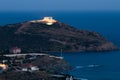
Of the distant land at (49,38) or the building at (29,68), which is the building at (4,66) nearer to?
the building at (29,68)

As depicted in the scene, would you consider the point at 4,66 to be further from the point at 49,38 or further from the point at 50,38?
the point at 50,38

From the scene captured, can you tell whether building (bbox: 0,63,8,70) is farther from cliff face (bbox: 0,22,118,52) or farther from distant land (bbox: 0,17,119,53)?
cliff face (bbox: 0,22,118,52)

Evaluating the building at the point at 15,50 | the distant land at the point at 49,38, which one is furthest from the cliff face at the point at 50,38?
the building at the point at 15,50

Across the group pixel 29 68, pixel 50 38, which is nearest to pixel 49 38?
pixel 50 38

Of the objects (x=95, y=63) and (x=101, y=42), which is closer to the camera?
(x=95, y=63)

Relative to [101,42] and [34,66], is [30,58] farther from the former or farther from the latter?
[101,42]

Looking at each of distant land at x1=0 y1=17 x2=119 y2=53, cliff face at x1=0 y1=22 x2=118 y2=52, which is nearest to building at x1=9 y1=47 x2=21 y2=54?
distant land at x1=0 y1=17 x2=119 y2=53

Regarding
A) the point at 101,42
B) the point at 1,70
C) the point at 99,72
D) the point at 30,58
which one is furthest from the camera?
the point at 101,42

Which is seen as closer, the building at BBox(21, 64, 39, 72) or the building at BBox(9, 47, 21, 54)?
the building at BBox(21, 64, 39, 72)

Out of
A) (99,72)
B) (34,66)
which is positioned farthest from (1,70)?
(99,72)
